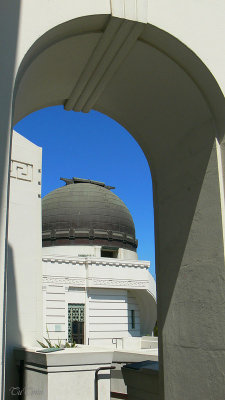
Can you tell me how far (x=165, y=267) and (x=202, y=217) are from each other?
645mm

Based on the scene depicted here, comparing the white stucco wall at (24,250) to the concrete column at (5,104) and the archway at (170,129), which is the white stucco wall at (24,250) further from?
the concrete column at (5,104)

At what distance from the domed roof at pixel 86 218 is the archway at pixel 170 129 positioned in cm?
2046

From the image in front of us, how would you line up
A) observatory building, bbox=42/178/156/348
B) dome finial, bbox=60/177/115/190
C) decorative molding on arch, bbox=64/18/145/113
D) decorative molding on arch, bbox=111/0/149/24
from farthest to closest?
dome finial, bbox=60/177/115/190 < observatory building, bbox=42/178/156/348 < decorative molding on arch, bbox=64/18/145/113 < decorative molding on arch, bbox=111/0/149/24

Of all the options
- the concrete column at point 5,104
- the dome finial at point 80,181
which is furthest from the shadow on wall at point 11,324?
the dome finial at point 80,181

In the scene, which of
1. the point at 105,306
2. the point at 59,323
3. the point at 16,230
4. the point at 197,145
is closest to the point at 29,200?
the point at 16,230

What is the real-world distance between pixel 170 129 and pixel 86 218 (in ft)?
70.1

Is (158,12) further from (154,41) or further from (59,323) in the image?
(59,323)

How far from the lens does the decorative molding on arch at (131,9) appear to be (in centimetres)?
292

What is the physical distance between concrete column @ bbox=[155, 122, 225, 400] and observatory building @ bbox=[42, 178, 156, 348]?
16103mm

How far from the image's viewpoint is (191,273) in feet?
11.1

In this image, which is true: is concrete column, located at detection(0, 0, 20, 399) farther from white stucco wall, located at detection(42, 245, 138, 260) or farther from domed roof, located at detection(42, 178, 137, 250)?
domed roof, located at detection(42, 178, 137, 250)

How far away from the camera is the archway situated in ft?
10.2

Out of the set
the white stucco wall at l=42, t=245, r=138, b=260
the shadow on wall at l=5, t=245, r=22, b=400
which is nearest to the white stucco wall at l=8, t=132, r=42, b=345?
the shadow on wall at l=5, t=245, r=22, b=400

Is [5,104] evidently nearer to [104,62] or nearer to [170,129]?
[104,62]
